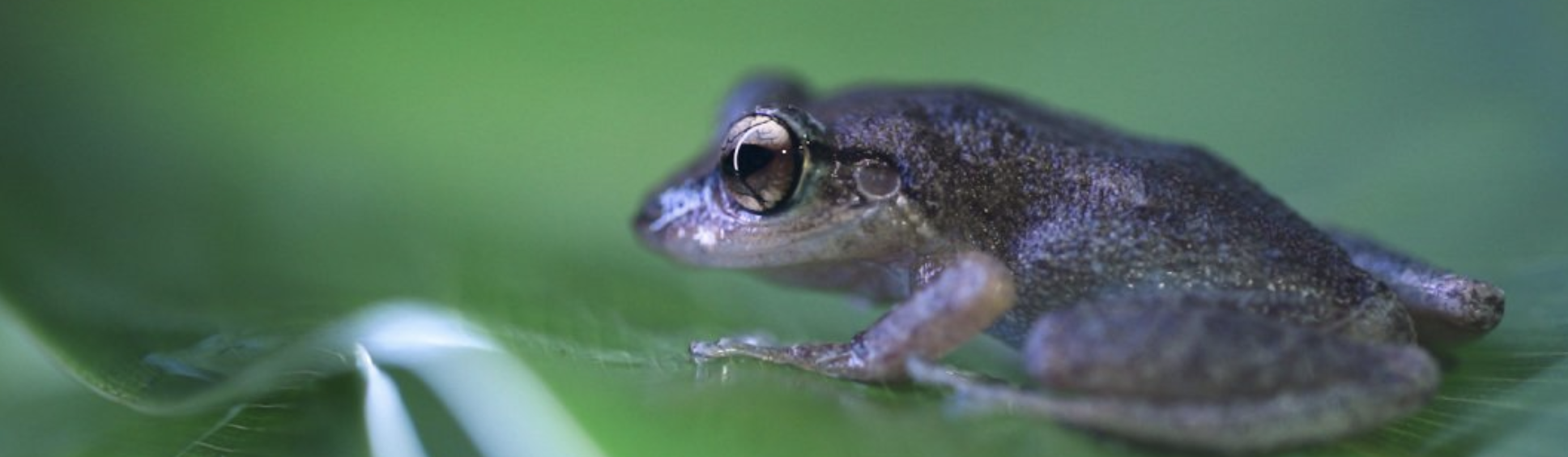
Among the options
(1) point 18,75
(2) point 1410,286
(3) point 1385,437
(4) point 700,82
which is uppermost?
(4) point 700,82

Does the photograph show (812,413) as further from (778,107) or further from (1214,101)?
(1214,101)

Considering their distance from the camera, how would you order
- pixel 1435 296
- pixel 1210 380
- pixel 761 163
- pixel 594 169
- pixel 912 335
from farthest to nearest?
pixel 594 169 → pixel 761 163 → pixel 1435 296 → pixel 912 335 → pixel 1210 380

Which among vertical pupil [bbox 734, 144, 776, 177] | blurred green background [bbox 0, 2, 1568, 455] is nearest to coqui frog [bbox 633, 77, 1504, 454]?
vertical pupil [bbox 734, 144, 776, 177]

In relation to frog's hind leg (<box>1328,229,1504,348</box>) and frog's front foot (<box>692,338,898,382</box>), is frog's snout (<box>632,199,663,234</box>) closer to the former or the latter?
frog's front foot (<box>692,338,898,382</box>)

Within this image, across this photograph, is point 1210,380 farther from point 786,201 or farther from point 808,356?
point 786,201

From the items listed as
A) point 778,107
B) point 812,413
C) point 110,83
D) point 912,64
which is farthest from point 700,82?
point 812,413

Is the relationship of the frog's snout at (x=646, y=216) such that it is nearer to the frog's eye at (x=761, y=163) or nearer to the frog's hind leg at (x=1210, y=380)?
the frog's eye at (x=761, y=163)

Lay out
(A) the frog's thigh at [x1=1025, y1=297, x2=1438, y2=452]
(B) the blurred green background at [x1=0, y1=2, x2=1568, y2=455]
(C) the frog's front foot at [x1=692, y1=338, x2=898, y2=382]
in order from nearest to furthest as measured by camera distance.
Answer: (A) the frog's thigh at [x1=1025, y1=297, x2=1438, y2=452], (B) the blurred green background at [x1=0, y1=2, x2=1568, y2=455], (C) the frog's front foot at [x1=692, y1=338, x2=898, y2=382]

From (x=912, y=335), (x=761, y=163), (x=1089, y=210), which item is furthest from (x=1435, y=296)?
(x=761, y=163)
